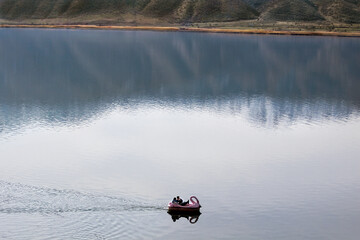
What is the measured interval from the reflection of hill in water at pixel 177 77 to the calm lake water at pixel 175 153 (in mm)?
413

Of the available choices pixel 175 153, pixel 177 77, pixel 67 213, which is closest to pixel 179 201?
pixel 67 213

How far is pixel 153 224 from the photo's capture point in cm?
3184

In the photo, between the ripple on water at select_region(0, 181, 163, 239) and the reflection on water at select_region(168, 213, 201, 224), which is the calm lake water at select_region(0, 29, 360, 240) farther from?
the reflection on water at select_region(168, 213, 201, 224)

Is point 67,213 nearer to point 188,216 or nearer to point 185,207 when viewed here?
point 185,207

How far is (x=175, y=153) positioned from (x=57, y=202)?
13.3m

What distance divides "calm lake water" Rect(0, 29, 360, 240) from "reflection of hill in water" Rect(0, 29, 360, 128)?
0.41 metres

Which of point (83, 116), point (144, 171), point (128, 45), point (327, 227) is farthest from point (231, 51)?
point (327, 227)

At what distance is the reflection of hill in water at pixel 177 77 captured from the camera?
66.3 meters

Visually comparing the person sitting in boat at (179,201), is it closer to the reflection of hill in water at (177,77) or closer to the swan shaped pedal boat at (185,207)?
the swan shaped pedal boat at (185,207)

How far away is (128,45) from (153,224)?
10713 cm

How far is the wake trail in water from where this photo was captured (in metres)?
32.8

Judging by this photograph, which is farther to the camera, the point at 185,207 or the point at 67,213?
the point at 185,207

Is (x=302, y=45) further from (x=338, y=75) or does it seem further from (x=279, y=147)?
(x=279, y=147)

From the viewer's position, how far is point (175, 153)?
4566 cm
